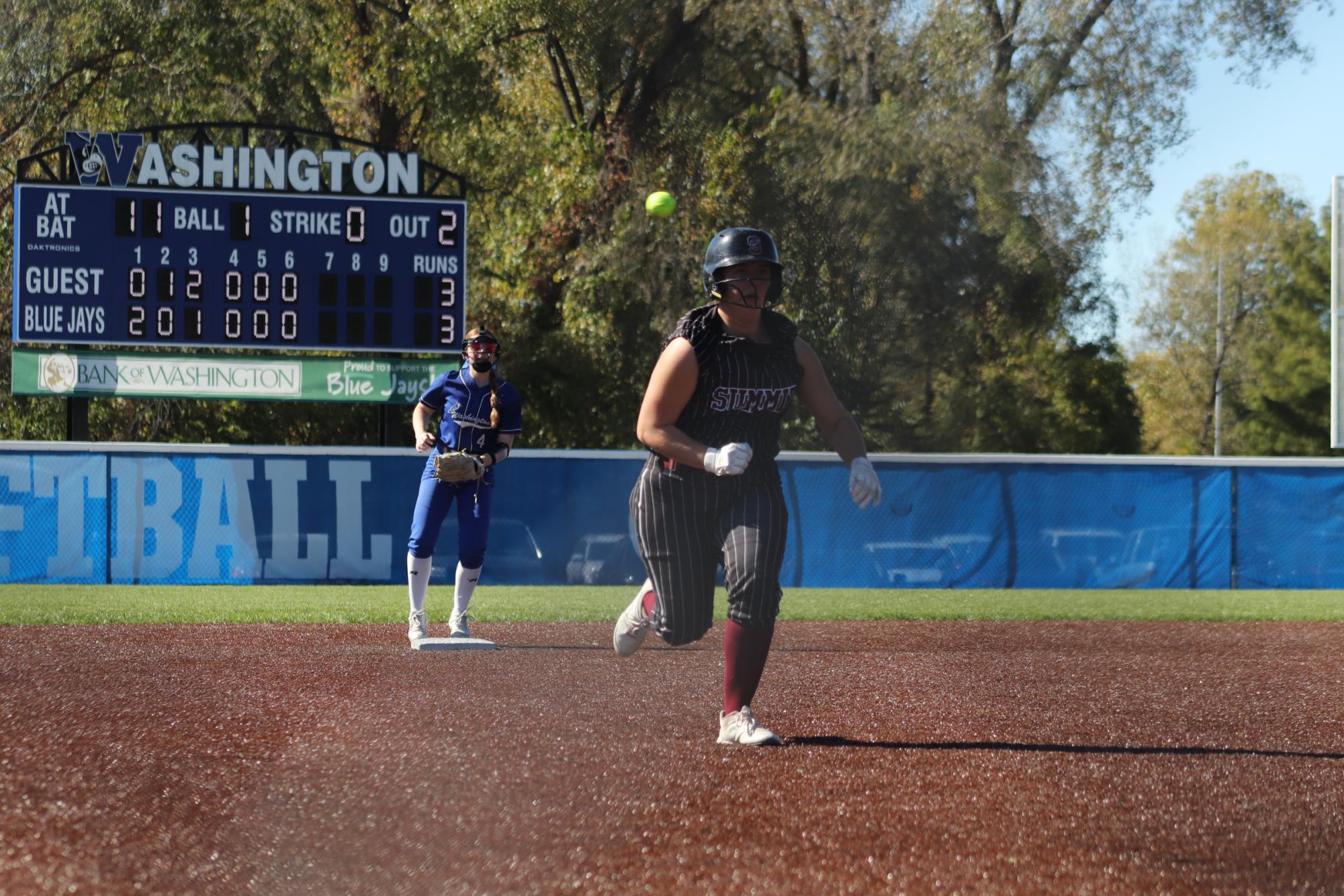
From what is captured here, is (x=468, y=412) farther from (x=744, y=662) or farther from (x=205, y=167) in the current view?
(x=205, y=167)

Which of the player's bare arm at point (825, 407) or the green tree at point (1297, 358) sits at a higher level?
the green tree at point (1297, 358)

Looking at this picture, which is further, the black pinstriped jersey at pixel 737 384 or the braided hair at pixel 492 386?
the braided hair at pixel 492 386

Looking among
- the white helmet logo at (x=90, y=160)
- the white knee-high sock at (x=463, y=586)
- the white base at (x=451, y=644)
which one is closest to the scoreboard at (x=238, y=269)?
the white helmet logo at (x=90, y=160)

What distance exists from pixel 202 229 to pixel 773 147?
1280 centimetres

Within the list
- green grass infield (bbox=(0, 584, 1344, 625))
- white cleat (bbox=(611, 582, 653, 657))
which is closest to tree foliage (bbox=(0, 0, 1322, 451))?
green grass infield (bbox=(0, 584, 1344, 625))

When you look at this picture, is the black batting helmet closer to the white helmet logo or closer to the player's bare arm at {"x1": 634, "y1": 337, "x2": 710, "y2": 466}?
the player's bare arm at {"x1": 634, "y1": 337, "x2": 710, "y2": 466}

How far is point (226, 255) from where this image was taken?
1692 centimetres

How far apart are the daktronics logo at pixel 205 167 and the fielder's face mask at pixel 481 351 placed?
31.2 ft

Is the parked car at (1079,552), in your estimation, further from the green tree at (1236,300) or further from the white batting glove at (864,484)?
the green tree at (1236,300)

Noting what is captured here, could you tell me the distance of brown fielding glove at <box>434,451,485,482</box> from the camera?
322 inches

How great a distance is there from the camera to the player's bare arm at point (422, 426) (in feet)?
27.6

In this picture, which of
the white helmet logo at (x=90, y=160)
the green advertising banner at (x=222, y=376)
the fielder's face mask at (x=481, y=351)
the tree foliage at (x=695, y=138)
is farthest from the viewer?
the tree foliage at (x=695, y=138)

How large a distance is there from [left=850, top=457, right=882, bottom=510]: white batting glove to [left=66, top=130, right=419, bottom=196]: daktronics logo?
1307 cm

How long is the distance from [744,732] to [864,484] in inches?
38.1
